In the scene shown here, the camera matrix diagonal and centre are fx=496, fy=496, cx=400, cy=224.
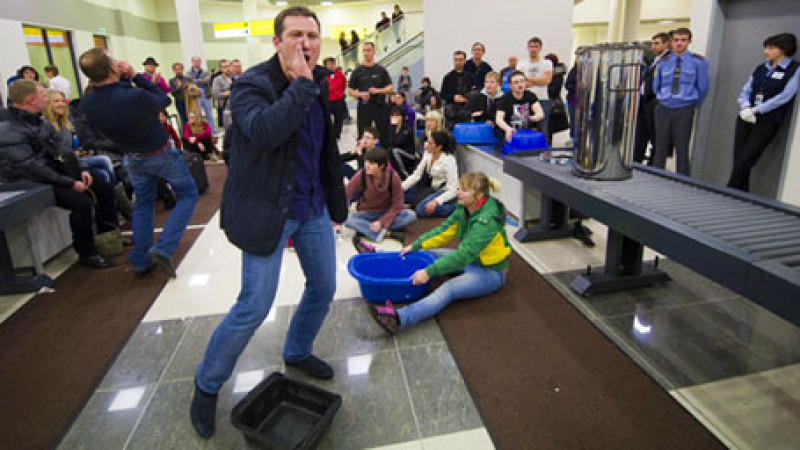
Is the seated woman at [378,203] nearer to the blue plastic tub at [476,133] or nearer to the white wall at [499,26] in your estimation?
the blue plastic tub at [476,133]

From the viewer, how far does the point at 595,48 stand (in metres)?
2.84

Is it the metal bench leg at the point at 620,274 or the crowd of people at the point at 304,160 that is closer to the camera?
the crowd of people at the point at 304,160

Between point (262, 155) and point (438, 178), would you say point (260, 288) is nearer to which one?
point (262, 155)

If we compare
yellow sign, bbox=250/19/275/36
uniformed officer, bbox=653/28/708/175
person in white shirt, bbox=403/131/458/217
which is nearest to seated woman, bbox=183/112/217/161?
person in white shirt, bbox=403/131/458/217

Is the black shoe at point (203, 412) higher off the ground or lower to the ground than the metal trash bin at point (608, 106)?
lower

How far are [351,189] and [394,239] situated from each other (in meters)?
0.60

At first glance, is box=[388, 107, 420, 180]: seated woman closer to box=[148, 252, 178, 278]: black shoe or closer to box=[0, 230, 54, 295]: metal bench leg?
box=[148, 252, 178, 278]: black shoe

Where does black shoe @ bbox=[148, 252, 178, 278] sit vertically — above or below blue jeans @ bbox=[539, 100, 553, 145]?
below

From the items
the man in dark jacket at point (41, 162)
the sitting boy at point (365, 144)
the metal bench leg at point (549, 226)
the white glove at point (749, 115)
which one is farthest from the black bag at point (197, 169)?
the white glove at point (749, 115)

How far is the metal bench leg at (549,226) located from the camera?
380cm

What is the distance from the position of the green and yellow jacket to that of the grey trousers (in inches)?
117

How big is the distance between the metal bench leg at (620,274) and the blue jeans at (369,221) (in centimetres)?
156

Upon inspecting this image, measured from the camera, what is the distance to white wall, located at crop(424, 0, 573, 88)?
335 inches

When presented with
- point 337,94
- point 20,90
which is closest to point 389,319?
point 20,90
